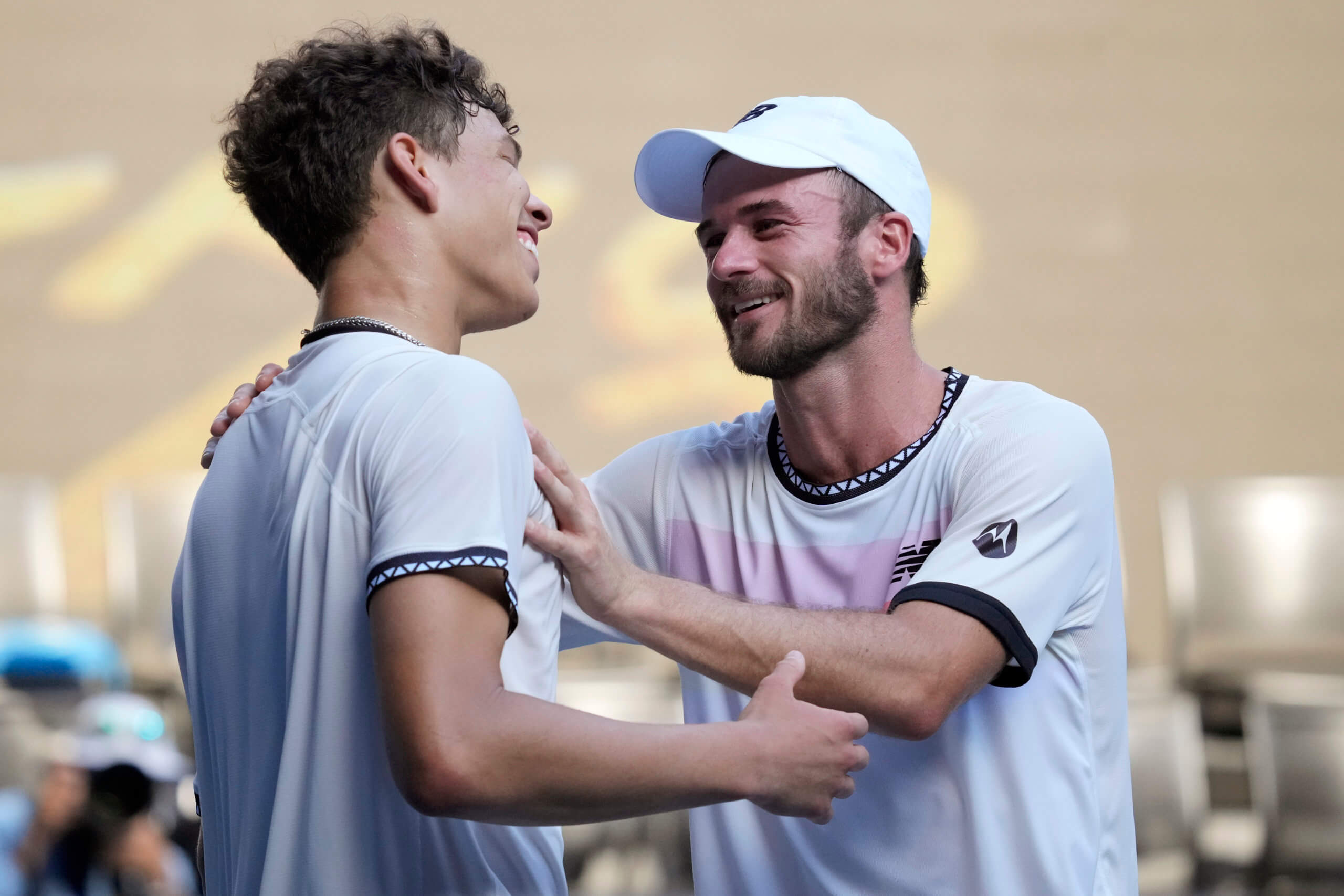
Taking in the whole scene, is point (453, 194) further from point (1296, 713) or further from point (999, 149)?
point (999, 149)

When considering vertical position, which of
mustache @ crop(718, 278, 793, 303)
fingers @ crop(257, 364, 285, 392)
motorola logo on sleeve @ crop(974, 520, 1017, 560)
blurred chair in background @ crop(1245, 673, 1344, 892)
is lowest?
blurred chair in background @ crop(1245, 673, 1344, 892)

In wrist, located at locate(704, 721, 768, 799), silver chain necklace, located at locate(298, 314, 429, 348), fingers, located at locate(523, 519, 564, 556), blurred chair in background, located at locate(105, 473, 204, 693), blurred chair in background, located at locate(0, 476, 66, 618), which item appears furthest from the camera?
blurred chair in background, located at locate(0, 476, 66, 618)

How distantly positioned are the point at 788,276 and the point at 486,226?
19.1 inches

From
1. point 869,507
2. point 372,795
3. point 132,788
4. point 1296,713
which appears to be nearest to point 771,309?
point 869,507

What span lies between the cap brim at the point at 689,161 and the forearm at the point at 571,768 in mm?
829

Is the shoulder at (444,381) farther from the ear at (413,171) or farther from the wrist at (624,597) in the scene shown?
the wrist at (624,597)

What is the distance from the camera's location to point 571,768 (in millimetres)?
984

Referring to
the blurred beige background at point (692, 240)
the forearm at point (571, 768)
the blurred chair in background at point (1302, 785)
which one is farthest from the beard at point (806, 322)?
the blurred beige background at point (692, 240)

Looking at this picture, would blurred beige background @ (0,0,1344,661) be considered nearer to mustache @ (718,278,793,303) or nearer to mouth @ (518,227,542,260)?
mustache @ (718,278,793,303)

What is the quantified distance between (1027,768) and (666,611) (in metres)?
0.45

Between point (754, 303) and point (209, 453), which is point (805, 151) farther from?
point (209, 453)

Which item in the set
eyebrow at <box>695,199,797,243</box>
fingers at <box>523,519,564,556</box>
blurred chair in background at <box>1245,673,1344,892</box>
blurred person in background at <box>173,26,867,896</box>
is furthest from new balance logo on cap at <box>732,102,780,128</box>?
blurred chair in background at <box>1245,673,1344,892</box>

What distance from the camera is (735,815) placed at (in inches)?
62.8

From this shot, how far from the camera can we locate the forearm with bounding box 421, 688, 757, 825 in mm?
954
